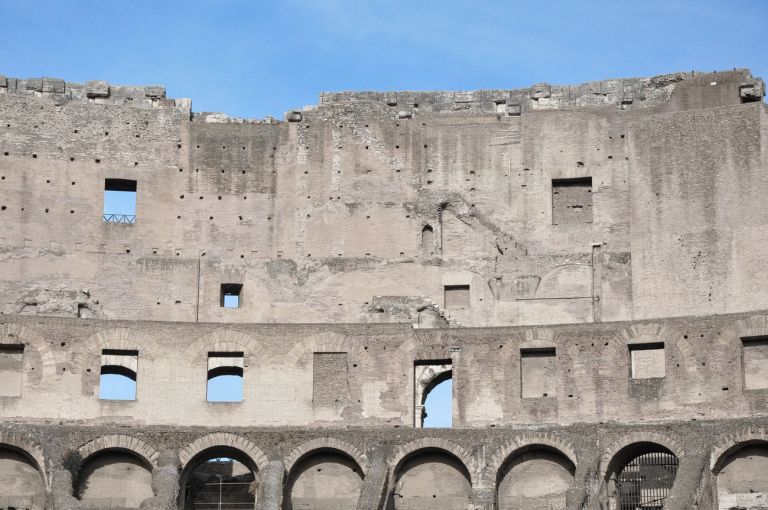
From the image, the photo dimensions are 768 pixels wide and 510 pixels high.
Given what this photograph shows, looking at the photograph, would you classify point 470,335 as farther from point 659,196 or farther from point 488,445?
point 659,196

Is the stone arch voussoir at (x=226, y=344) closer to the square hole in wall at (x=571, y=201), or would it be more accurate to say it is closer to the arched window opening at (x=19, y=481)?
the arched window opening at (x=19, y=481)

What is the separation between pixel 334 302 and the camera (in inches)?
1752

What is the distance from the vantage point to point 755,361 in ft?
122

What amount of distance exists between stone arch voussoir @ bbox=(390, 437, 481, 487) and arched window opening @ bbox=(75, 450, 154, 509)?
5695mm

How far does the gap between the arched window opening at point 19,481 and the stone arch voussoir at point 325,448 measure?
5.69 m

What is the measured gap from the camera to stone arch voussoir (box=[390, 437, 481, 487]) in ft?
122

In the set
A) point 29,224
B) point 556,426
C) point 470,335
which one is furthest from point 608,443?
point 29,224

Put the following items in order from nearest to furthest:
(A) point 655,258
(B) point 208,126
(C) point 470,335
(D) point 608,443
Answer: (D) point 608,443 < (C) point 470,335 < (A) point 655,258 < (B) point 208,126

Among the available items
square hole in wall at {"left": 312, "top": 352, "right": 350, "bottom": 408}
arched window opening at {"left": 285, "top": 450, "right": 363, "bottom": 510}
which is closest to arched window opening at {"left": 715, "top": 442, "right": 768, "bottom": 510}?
arched window opening at {"left": 285, "top": 450, "right": 363, "bottom": 510}

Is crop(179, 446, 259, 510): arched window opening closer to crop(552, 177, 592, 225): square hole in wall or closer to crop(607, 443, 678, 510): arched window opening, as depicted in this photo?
crop(607, 443, 678, 510): arched window opening

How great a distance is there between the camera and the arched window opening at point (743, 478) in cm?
3569

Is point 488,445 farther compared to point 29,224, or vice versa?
point 29,224

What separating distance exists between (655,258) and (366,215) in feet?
26.5

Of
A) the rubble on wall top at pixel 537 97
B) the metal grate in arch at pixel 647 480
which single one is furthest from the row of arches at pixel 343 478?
the rubble on wall top at pixel 537 97
